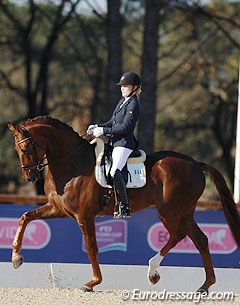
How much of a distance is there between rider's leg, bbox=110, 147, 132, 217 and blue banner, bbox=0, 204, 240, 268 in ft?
10.0

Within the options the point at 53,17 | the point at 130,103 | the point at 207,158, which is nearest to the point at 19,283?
the point at 130,103

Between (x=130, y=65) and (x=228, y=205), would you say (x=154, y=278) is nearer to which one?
(x=228, y=205)

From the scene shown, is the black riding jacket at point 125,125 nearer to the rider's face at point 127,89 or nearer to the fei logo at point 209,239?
the rider's face at point 127,89

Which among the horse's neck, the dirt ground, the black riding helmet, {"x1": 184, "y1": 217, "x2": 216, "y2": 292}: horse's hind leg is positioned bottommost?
the dirt ground

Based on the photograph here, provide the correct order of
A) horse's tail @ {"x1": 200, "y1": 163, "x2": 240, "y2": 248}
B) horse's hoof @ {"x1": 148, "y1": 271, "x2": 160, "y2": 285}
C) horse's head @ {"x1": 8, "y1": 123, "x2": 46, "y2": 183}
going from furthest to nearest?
horse's tail @ {"x1": 200, "y1": 163, "x2": 240, "y2": 248}, horse's hoof @ {"x1": 148, "y1": 271, "x2": 160, "y2": 285}, horse's head @ {"x1": 8, "y1": 123, "x2": 46, "y2": 183}

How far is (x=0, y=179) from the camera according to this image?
62.3 feet

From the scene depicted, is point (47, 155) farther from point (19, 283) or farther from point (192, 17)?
point (192, 17)

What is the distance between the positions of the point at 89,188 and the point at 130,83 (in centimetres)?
117

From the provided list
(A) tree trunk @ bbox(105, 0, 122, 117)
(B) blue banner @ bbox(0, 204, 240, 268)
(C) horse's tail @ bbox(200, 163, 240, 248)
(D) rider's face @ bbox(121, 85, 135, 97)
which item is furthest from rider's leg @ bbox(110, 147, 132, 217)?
(A) tree trunk @ bbox(105, 0, 122, 117)

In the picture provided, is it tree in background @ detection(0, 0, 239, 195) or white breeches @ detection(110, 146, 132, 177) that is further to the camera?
tree in background @ detection(0, 0, 239, 195)

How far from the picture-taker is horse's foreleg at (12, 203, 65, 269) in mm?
7695

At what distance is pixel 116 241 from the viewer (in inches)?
431

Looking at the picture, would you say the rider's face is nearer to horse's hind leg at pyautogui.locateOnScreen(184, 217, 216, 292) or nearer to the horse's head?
the horse's head

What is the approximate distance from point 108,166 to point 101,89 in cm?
1229
